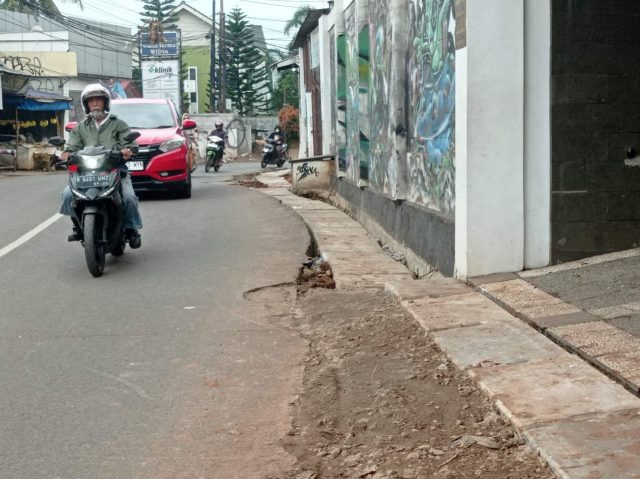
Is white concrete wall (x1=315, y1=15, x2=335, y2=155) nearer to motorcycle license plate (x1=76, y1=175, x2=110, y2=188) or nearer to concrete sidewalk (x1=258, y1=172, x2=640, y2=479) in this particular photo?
motorcycle license plate (x1=76, y1=175, x2=110, y2=188)

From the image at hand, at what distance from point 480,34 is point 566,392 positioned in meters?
3.47

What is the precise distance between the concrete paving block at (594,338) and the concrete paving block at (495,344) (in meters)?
0.08

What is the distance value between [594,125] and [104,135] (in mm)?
4899

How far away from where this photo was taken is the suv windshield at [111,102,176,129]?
17078 millimetres

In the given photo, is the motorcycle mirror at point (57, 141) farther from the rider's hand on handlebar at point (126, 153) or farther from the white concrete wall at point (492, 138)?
the white concrete wall at point (492, 138)

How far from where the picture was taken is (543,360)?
4.99 metres

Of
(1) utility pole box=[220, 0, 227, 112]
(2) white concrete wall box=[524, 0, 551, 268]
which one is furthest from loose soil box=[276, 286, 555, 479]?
(1) utility pole box=[220, 0, 227, 112]

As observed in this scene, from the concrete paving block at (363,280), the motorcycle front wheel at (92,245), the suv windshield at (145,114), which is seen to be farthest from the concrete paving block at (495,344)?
the suv windshield at (145,114)

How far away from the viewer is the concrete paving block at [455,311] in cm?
604

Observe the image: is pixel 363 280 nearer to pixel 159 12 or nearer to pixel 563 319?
pixel 563 319

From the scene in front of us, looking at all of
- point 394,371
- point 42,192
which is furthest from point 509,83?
point 42,192

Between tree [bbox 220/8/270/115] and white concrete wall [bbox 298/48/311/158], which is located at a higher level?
tree [bbox 220/8/270/115]

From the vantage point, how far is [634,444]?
3680 millimetres

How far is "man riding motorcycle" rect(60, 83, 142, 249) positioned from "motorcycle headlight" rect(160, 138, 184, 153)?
22.5ft
